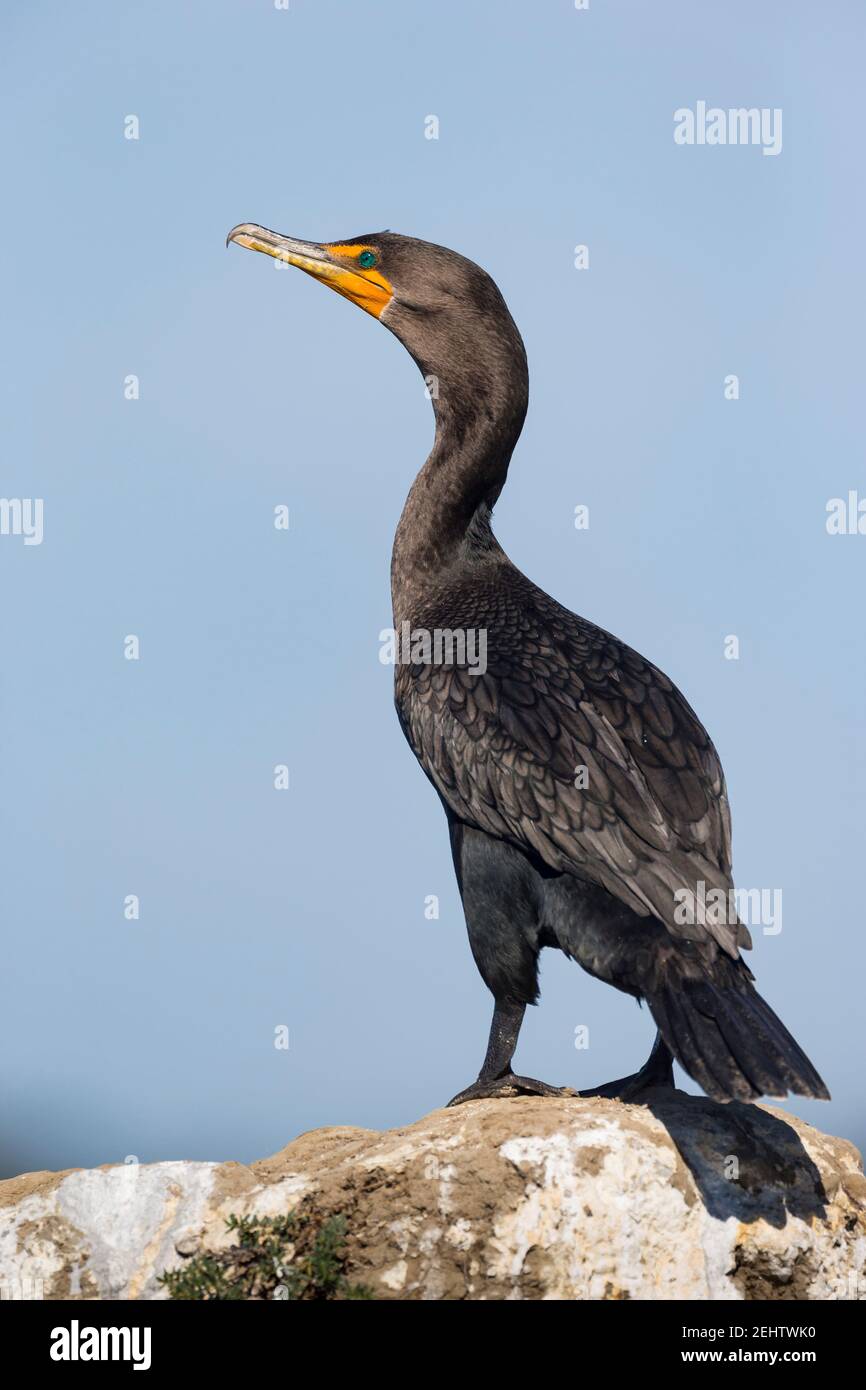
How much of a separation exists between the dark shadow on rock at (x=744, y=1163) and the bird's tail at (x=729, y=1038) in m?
0.52

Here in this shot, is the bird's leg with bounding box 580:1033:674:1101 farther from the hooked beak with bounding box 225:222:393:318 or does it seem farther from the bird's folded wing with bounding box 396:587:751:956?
the hooked beak with bounding box 225:222:393:318

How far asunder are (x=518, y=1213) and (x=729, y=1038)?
3.88 feet

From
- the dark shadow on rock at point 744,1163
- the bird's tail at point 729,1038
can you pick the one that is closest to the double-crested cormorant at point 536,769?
the bird's tail at point 729,1038

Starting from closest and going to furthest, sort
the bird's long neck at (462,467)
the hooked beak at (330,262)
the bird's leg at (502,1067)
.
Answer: the bird's leg at (502,1067) → the bird's long neck at (462,467) → the hooked beak at (330,262)

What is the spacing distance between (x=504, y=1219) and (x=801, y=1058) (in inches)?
57.7

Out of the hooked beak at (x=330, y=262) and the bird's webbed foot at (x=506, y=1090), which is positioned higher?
the hooked beak at (x=330, y=262)

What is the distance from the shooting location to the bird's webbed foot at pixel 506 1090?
8344 mm

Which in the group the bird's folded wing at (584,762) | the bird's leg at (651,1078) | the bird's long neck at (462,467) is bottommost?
the bird's leg at (651,1078)

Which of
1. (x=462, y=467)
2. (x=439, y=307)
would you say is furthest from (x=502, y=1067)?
(x=439, y=307)

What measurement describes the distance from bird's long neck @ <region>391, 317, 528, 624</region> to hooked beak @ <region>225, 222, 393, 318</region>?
670mm

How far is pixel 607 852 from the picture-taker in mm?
7996

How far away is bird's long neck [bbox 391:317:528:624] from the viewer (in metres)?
10.1

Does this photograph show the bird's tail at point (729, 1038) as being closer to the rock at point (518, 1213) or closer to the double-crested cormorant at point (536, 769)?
the double-crested cormorant at point (536, 769)
